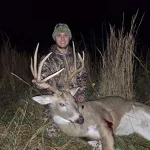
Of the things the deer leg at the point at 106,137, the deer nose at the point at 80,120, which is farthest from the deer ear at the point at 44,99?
the deer leg at the point at 106,137

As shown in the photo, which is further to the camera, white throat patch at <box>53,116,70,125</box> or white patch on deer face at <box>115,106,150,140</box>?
white patch on deer face at <box>115,106,150,140</box>

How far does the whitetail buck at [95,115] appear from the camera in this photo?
152 inches

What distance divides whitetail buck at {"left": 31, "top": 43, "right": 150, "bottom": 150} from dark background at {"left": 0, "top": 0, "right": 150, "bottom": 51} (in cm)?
1244

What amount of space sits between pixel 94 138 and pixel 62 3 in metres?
20.0

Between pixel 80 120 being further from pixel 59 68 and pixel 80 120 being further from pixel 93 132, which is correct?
pixel 59 68

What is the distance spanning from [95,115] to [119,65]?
110cm

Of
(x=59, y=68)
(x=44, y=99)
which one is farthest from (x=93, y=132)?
(x=59, y=68)

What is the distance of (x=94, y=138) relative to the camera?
396 cm

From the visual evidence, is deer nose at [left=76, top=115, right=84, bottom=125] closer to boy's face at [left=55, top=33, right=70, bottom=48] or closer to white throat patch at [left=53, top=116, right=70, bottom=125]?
white throat patch at [left=53, top=116, right=70, bottom=125]

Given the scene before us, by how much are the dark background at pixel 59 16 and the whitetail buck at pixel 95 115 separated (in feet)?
40.8

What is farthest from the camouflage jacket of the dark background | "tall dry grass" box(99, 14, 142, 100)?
the dark background

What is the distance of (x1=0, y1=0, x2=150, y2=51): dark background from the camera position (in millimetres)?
18344

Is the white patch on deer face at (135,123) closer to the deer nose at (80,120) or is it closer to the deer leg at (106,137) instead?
the deer leg at (106,137)

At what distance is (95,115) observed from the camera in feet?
13.4
